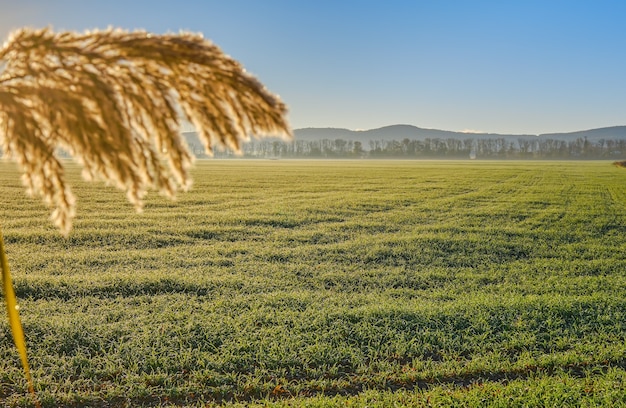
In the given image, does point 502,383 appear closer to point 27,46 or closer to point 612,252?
point 27,46

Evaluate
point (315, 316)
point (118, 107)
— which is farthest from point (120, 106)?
point (315, 316)

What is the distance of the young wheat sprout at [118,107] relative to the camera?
3.91 feet

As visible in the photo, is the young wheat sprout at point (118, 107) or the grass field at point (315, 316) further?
the grass field at point (315, 316)

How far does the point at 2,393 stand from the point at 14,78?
5794 mm

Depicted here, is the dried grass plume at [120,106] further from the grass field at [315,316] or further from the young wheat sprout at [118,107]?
the grass field at [315,316]

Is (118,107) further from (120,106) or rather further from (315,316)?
(315,316)

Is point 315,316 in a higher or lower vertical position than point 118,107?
lower

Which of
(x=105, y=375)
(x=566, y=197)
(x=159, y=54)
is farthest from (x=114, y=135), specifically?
(x=566, y=197)

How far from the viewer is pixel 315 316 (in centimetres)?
816

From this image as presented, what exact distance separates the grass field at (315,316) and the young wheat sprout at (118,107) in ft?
15.6

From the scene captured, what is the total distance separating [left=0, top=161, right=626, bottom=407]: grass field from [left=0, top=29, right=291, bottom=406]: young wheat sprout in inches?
187

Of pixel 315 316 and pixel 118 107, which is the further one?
pixel 315 316

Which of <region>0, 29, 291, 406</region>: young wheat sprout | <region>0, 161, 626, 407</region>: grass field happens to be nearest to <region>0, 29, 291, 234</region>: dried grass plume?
<region>0, 29, 291, 406</region>: young wheat sprout

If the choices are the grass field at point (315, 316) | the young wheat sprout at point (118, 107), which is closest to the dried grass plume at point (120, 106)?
the young wheat sprout at point (118, 107)
